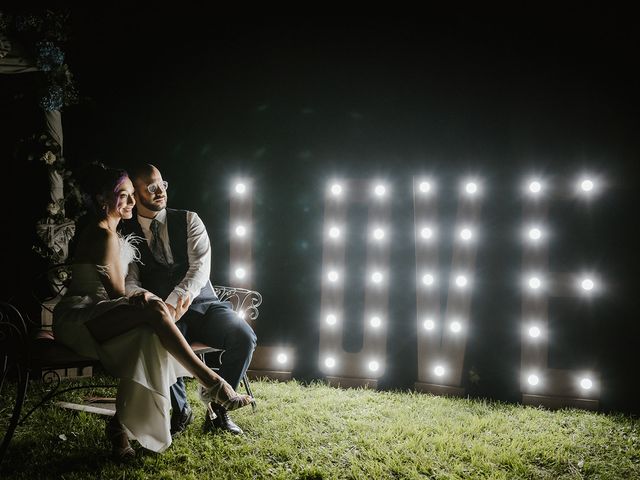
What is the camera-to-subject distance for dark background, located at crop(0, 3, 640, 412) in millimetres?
3939

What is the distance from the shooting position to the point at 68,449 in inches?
105

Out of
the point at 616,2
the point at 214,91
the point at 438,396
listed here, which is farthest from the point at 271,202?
the point at 616,2

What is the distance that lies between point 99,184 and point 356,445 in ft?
8.54

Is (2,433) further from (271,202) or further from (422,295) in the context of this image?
(422,295)

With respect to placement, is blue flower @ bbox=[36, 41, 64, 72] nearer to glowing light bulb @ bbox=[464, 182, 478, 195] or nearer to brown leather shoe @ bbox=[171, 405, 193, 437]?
brown leather shoe @ bbox=[171, 405, 193, 437]

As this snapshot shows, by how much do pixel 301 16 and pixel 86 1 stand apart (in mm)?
2526

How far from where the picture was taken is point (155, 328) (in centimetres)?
251

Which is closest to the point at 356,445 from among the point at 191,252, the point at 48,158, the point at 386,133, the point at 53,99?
the point at 191,252

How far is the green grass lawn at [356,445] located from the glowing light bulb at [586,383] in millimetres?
261

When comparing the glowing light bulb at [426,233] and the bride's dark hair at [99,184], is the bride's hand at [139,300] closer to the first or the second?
the bride's dark hair at [99,184]

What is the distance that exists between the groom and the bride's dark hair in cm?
33

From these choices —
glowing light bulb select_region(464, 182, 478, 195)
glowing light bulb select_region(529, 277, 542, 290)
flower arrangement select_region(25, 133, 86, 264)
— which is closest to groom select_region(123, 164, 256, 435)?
flower arrangement select_region(25, 133, 86, 264)

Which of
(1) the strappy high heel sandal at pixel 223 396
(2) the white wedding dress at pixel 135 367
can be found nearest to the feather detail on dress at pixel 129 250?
(2) the white wedding dress at pixel 135 367

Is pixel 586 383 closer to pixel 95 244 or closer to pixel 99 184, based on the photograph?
pixel 95 244
